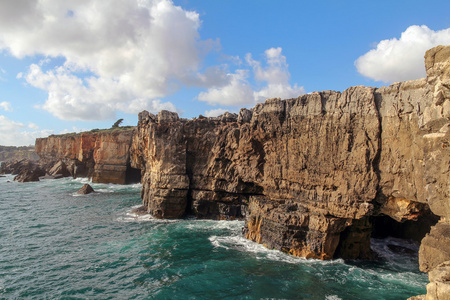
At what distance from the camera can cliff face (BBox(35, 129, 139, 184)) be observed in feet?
203

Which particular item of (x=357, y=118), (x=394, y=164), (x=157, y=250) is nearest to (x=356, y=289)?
(x=394, y=164)

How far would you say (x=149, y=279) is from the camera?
18.1 metres

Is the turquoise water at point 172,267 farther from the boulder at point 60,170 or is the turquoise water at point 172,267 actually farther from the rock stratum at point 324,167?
the boulder at point 60,170

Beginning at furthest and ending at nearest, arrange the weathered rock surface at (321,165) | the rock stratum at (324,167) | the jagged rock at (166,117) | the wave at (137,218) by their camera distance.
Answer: the jagged rock at (166,117) → the wave at (137,218) → the weathered rock surface at (321,165) → the rock stratum at (324,167)

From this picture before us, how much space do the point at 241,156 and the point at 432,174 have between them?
19.1 metres

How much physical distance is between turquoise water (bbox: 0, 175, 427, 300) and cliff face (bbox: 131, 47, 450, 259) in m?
2.31

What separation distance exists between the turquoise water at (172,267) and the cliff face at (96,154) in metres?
31.2

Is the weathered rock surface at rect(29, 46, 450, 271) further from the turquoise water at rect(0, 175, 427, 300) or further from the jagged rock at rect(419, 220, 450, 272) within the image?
the turquoise water at rect(0, 175, 427, 300)

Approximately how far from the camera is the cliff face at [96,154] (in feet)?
203

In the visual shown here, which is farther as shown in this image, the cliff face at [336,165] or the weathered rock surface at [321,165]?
the cliff face at [336,165]

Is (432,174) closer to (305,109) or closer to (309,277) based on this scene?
(309,277)

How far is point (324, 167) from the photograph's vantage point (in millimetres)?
21094

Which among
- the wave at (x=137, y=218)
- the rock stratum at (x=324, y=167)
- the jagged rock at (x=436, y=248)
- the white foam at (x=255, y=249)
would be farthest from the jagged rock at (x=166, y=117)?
the jagged rock at (x=436, y=248)

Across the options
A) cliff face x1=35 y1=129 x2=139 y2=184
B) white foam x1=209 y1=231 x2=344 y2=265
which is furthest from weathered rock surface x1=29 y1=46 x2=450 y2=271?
cliff face x1=35 y1=129 x2=139 y2=184
